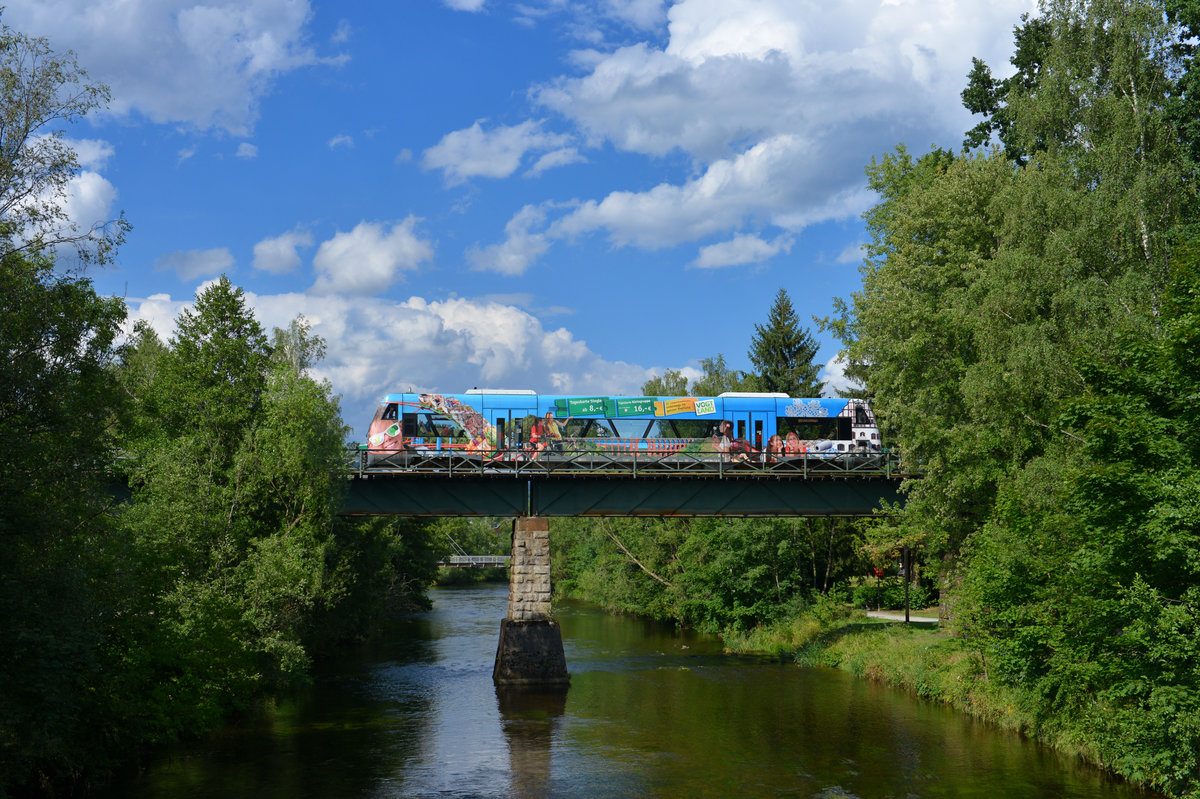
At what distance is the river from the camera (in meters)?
22.5

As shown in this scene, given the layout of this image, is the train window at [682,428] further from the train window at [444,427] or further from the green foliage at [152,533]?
the green foliage at [152,533]

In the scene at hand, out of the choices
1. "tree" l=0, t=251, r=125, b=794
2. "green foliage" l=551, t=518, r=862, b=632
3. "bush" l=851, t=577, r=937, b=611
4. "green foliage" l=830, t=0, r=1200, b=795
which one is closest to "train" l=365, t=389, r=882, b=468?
"green foliage" l=830, t=0, r=1200, b=795

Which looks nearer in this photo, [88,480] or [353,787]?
[88,480]

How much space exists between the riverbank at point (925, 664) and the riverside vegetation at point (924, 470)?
0.14 metres

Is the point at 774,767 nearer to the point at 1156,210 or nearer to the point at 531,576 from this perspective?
the point at 531,576

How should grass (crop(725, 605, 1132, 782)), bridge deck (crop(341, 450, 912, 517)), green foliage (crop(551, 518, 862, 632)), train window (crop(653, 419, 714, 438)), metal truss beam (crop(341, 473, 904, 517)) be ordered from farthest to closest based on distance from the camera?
1. green foliage (crop(551, 518, 862, 632))
2. train window (crop(653, 419, 714, 438))
3. metal truss beam (crop(341, 473, 904, 517))
4. bridge deck (crop(341, 450, 912, 517))
5. grass (crop(725, 605, 1132, 782))

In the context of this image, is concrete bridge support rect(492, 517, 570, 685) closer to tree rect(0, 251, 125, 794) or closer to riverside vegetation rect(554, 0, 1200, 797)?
riverside vegetation rect(554, 0, 1200, 797)

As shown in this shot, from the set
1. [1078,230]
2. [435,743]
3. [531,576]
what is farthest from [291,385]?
[1078,230]

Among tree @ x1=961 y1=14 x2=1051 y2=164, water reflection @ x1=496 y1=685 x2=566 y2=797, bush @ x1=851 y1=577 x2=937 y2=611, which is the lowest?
water reflection @ x1=496 y1=685 x2=566 y2=797

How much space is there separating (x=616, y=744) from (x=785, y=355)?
1911 inches

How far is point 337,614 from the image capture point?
145 feet

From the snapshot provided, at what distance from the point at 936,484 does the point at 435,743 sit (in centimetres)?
1939

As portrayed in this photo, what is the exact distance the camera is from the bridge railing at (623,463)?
3762 cm

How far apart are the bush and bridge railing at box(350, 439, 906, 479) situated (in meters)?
14.9
